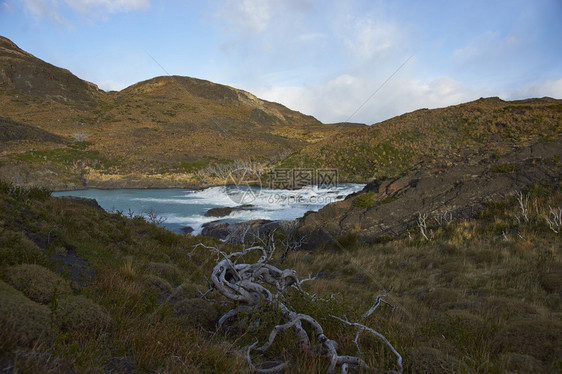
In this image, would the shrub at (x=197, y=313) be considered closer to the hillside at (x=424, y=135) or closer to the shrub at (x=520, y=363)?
the shrub at (x=520, y=363)

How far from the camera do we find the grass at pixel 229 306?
2.54 metres

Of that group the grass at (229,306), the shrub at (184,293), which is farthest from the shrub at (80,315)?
the shrub at (184,293)

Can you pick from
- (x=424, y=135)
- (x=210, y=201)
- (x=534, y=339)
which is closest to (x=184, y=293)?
(x=534, y=339)

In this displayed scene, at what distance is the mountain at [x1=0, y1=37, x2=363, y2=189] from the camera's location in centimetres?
4969

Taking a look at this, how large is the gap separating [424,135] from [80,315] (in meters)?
52.7

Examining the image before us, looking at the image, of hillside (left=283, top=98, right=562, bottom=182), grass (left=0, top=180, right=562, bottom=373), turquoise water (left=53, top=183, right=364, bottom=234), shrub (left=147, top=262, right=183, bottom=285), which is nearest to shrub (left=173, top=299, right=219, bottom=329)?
grass (left=0, top=180, right=562, bottom=373)

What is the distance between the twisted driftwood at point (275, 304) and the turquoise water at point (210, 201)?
65.9 ft

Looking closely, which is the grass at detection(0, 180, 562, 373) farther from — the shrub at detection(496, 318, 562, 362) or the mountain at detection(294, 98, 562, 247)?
the mountain at detection(294, 98, 562, 247)

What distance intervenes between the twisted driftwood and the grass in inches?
5.1

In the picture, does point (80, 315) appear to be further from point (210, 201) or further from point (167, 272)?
point (210, 201)

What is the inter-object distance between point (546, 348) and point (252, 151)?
2864 inches

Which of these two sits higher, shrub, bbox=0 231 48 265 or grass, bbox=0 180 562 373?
shrub, bbox=0 231 48 265

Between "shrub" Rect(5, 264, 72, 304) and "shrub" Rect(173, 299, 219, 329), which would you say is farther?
"shrub" Rect(173, 299, 219, 329)

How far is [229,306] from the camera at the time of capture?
4.51m
